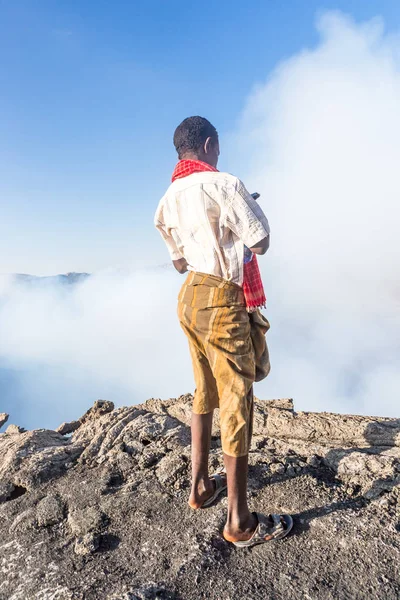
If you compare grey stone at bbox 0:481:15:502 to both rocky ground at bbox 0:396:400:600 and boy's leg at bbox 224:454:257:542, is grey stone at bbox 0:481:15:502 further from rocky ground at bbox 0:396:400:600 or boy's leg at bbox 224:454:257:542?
boy's leg at bbox 224:454:257:542

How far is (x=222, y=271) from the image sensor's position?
2.38 m

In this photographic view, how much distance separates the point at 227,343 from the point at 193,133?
124cm

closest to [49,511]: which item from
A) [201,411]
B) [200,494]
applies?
[200,494]

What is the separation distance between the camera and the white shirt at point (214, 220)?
2188 millimetres

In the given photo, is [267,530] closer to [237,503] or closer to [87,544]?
[237,503]

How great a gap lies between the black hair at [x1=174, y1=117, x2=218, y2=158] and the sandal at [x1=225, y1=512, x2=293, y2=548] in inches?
86.0

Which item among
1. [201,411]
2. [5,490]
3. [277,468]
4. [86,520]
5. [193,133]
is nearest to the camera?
[193,133]

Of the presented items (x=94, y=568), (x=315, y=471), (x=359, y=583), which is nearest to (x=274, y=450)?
(x=315, y=471)

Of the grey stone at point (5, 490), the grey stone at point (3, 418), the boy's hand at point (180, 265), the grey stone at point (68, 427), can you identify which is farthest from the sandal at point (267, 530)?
the grey stone at point (3, 418)

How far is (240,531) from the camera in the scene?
2334 mm

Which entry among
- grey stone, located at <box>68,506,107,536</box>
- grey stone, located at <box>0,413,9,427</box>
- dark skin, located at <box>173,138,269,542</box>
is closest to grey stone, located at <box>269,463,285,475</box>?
dark skin, located at <box>173,138,269,542</box>

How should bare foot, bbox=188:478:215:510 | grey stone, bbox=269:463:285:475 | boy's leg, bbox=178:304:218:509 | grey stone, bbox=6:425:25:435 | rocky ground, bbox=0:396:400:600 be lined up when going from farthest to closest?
grey stone, bbox=6:425:25:435 < grey stone, bbox=269:463:285:475 < bare foot, bbox=188:478:215:510 < boy's leg, bbox=178:304:218:509 < rocky ground, bbox=0:396:400:600

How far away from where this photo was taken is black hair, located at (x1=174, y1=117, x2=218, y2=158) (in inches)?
95.4

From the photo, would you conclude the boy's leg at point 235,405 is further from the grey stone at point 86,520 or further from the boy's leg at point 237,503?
the grey stone at point 86,520
